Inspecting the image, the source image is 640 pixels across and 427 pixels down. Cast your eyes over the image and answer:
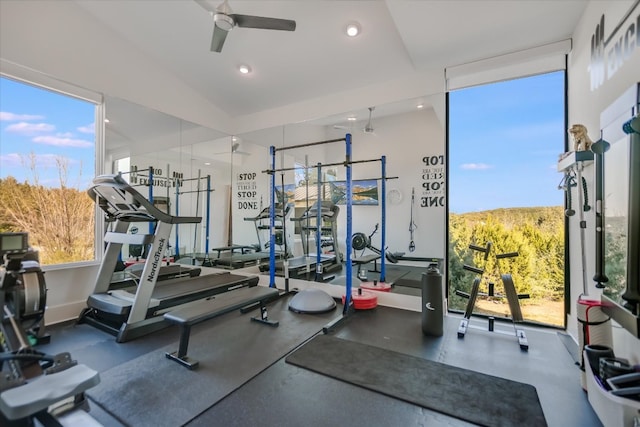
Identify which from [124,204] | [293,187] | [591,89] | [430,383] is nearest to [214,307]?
[124,204]

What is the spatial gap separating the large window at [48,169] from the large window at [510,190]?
4851 millimetres

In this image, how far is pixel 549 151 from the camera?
3322mm

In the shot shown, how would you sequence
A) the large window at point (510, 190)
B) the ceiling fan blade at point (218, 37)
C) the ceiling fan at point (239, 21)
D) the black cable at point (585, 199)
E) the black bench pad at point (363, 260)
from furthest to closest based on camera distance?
the black bench pad at point (363, 260), the large window at point (510, 190), the ceiling fan blade at point (218, 37), the ceiling fan at point (239, 21), the black cable at point (585, 199)

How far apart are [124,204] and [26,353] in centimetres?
199

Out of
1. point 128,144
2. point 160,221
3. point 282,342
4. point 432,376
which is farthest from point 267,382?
point 128,144

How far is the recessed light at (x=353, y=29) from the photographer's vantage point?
Answer: 357 centimetres

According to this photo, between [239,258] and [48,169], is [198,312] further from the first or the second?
[239,258]

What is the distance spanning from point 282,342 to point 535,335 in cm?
273

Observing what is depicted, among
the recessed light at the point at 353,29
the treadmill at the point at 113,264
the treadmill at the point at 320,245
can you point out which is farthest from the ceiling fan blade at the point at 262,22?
the treadmill at the point at 320,245

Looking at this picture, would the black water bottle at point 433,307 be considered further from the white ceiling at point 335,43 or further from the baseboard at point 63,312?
the baseboard at point 63,312

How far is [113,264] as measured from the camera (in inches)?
138

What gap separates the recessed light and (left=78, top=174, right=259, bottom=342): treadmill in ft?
9.89

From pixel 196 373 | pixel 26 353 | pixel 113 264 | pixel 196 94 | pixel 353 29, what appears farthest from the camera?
pixel 196 94

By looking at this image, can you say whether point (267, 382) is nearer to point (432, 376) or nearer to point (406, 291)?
point (432, 376)
